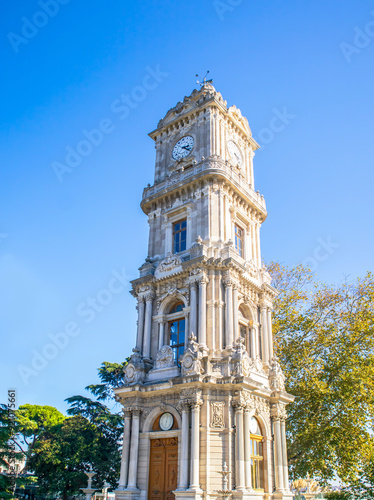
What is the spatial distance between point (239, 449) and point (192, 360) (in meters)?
4.39

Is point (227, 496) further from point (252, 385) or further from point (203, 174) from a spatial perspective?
point (203, 174)

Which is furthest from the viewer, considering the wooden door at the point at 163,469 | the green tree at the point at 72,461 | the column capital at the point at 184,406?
the green tree at the point at 72,461

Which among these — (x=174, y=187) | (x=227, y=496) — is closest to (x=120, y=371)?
(x=174, y=187)

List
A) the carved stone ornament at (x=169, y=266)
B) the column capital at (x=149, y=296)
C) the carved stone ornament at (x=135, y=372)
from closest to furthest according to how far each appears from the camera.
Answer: the carved stone ornament at (x=135, y=372), the carved stone ornament at (x=169, y=266), the column capital at (x=149, y=296)

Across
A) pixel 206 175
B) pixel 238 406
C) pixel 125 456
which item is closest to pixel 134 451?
pixel 125 456

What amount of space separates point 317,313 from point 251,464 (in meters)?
13.8

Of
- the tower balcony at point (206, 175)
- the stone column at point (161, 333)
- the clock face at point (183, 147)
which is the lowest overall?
the stone column at point (161, 333)

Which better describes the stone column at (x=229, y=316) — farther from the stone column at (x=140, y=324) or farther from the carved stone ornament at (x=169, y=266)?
the stone column at (x=140, y=324)

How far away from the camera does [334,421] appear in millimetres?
28500

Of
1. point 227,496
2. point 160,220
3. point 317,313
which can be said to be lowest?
point 227,496

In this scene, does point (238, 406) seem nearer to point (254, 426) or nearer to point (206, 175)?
point (254, 426)

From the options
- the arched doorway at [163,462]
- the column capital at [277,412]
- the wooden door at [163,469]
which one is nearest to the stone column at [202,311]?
the arched doorway at [163,462]

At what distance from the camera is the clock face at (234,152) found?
1186 inches

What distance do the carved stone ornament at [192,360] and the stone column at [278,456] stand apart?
6.22m
